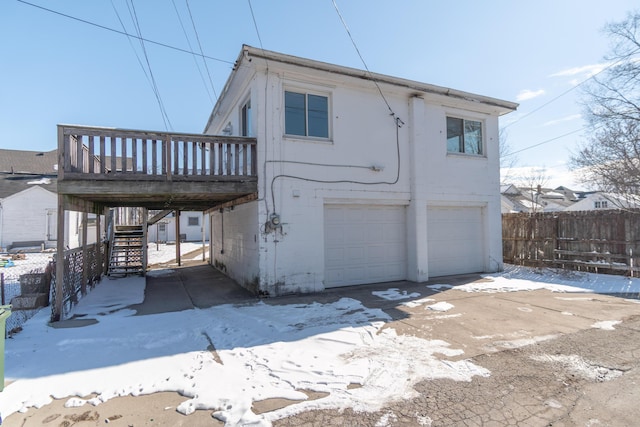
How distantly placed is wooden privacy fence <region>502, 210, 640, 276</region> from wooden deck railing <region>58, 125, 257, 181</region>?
9206 millimetres

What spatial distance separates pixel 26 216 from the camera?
19547 millimetres

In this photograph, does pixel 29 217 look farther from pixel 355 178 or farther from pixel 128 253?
pixel 355 178

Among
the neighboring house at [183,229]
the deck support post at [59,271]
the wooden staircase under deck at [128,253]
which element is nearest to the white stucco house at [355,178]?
the wooden staircase under deck at [128,253]

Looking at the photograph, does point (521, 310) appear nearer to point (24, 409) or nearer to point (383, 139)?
point (383, 139)

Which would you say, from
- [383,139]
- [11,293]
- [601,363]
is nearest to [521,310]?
[601,363]

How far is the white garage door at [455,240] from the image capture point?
30.5 feet

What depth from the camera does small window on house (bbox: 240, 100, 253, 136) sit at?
8344 mm

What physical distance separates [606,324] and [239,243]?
7.49 metres

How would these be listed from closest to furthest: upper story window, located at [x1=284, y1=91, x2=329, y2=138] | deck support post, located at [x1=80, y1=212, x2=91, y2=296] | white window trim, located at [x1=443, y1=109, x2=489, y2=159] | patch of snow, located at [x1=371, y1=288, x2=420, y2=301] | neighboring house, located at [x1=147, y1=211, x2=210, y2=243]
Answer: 1. patch of snow, located at [x1=371, y1=288, x2=420, y2=301]
2. deck support post, located at [x1=80, y1=212, x2=91, y2=296]
3. upper story window, located at [x1=284, y1=91, x2=329, y2=138]
4. white window trim, located at [x1=443, y1=109, x2=489, y2=159]
5. neighboring house, located at [x1=147, y1=211, x2=210, y2=243]

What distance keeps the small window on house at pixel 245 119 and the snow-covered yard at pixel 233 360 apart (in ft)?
14.9

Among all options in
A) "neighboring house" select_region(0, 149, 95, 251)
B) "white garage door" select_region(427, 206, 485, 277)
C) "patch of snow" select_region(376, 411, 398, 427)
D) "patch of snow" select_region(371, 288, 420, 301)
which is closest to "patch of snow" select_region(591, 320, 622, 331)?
"patch of snow" select_region(371, 288, 420, 301)

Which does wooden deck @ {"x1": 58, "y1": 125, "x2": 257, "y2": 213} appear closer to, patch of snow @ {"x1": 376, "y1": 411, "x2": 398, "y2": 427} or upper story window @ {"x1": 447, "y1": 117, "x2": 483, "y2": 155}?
patch of snow @ {"x1": 376, "y1": 411, "x2": 398, "y2": 427}

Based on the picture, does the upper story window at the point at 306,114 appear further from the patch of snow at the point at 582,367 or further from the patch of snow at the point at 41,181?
the patch of snow at the point at 41,181

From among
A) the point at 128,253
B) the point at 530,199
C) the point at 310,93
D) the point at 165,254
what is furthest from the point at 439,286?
the point at 530,199
